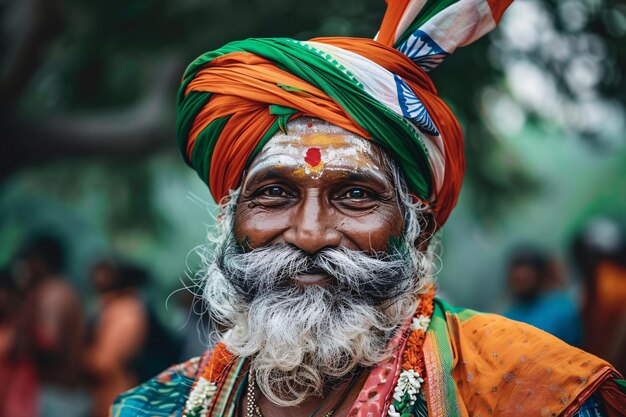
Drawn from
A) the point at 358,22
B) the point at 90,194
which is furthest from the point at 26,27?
the point at 358,22

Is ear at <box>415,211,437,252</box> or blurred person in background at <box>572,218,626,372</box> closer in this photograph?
ear at <box>415,211,437,252</box>

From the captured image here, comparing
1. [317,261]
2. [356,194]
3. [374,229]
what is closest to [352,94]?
[356,194]

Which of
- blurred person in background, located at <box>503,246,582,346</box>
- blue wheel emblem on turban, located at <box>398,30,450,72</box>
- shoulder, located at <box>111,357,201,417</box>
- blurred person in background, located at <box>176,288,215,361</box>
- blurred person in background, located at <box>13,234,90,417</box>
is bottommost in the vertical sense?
blurred person in background, located at <box>13,234,90,417</box>

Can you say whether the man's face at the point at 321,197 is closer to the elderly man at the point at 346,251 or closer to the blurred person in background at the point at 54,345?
the elderly man at the point at 346,251

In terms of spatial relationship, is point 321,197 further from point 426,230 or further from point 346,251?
point 426,230

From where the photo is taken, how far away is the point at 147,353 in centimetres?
713

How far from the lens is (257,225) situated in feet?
8.46

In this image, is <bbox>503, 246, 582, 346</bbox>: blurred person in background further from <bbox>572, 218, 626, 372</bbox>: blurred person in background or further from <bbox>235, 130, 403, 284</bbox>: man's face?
<bbox>235, 130, 403, 284</bbox>: man's face

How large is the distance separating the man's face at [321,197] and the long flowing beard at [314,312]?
5 cm

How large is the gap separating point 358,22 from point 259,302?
399 centimetres

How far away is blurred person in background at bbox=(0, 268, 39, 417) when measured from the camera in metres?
6.88

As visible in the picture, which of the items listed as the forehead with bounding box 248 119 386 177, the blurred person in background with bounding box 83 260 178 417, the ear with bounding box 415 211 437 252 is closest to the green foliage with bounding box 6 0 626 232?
the blurred person in background with bounding box 83 260 178 417

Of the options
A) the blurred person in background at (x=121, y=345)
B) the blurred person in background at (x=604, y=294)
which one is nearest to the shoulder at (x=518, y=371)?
the blurred person in background at (x=604, y=294)

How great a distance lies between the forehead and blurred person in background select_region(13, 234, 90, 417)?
562 centimetres
